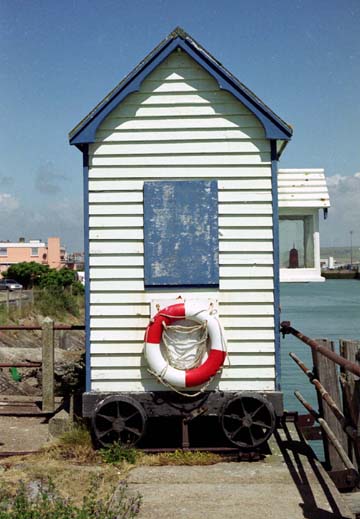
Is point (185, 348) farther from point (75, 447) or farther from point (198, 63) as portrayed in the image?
point (198, 63)

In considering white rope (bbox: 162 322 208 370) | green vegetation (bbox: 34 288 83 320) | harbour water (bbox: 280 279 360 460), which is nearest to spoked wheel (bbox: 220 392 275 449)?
white rope (bbox: 162 322 208 370)

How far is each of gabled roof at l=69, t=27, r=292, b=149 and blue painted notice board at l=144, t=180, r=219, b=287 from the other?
774 mm

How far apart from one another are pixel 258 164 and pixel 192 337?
5.83ft

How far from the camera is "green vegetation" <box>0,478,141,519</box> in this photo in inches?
161

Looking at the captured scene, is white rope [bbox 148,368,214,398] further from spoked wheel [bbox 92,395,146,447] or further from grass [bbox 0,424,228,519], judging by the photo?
grass [bbox 0,424,228,519]

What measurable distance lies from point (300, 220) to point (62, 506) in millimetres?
4423

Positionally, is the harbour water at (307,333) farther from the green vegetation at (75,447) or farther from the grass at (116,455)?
the green vegetation at (75,447)

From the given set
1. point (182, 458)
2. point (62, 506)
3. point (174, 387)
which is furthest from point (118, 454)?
point (62, 506)

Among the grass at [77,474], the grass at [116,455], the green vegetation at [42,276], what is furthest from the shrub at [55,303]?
the grass at [77,474]

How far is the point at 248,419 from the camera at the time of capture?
20.1 ft

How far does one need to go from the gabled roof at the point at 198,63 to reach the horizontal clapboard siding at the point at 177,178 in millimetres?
110

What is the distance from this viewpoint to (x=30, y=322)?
2381cm

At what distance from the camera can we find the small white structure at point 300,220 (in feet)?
23.4

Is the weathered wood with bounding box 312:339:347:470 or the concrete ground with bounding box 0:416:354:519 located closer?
the concrete ground with bounding box 0:416:354:519
